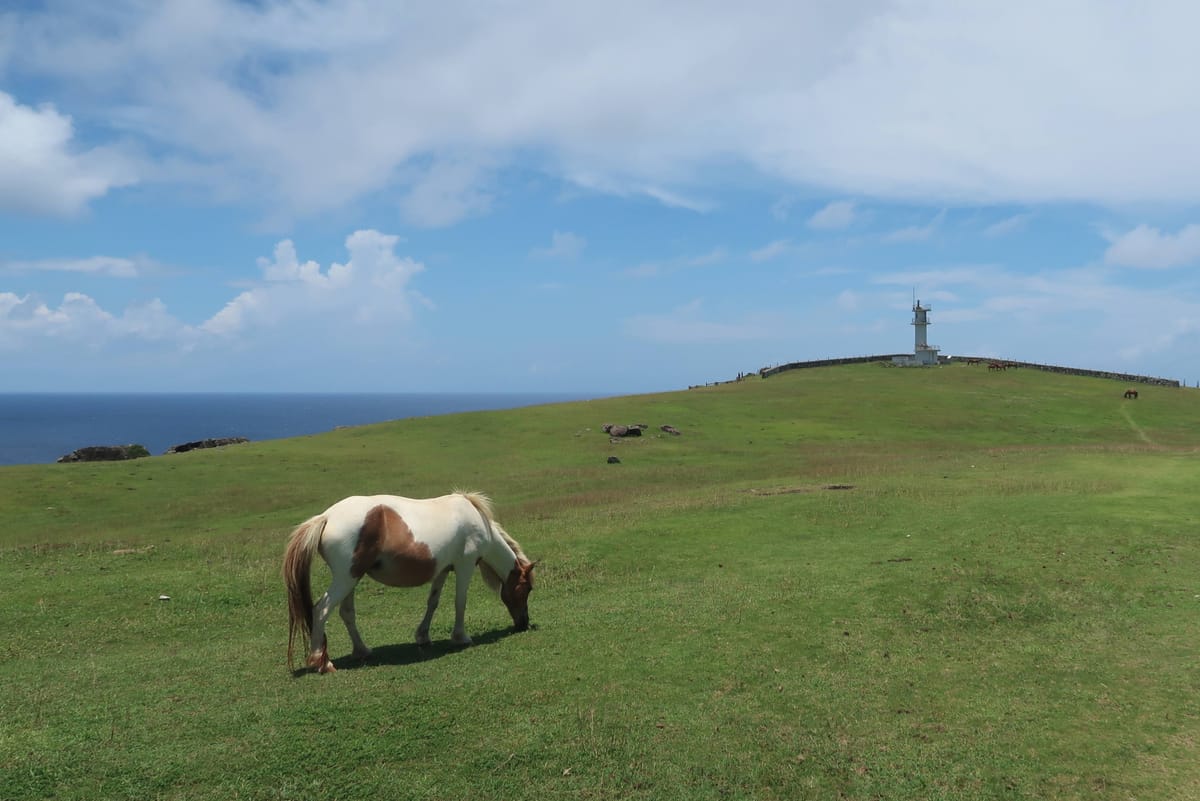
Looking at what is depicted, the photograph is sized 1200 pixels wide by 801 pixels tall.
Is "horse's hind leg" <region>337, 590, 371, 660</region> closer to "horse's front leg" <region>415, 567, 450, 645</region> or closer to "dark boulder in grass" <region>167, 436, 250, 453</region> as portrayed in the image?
"horse's front leg" <region>415, 567, 450, 645</region>

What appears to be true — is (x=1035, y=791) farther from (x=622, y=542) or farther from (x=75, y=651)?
(x=75, y=651)

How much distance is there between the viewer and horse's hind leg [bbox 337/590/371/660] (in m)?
12.0

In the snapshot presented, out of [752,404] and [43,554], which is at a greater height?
[752,404]

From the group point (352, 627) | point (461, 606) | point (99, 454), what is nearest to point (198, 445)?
point (99, 454)

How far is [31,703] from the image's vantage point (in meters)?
9.97

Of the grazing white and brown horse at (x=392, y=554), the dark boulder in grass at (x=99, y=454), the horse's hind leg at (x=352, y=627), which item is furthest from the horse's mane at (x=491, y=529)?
the dark boulder in grass at (x=99, y=454)

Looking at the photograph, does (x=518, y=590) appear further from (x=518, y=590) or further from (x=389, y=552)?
(x=389, y=552)

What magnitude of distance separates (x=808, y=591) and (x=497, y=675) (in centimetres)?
723

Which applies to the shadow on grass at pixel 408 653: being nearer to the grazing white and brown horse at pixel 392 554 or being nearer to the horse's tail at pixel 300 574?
the grazing white and brown horse at pixel 392 554

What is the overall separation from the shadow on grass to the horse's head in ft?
0.93

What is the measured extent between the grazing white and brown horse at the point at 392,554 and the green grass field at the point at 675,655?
72cm

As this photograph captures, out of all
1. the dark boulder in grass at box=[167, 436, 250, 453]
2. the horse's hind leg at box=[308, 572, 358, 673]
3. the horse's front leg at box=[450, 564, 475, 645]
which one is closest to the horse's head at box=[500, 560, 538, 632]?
the horse's front leg at box=[450, 564, 475, 645]

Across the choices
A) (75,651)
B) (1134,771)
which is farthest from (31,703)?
(1134,771)

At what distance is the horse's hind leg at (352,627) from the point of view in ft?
39.2
